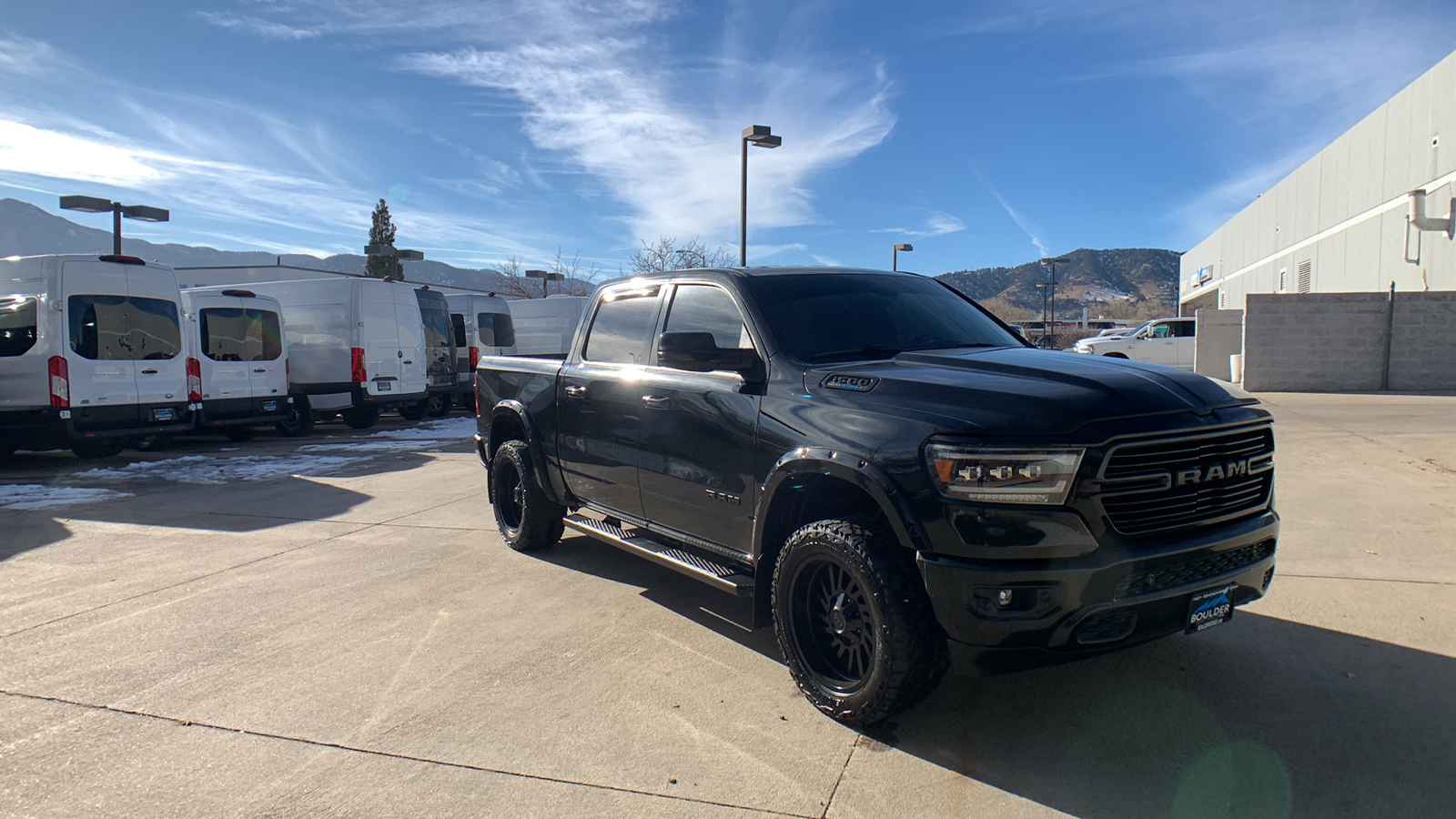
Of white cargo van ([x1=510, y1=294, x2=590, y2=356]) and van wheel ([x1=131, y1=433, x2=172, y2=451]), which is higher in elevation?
white cargo van ([x1=510, y1=294, x2=590, y2=356])

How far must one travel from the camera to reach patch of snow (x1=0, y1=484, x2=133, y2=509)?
8438mm

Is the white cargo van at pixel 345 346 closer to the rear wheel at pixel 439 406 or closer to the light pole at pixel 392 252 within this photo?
the rear wheel at pixel 439 406

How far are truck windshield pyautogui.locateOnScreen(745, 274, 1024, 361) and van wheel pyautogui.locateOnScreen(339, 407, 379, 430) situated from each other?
522 inches

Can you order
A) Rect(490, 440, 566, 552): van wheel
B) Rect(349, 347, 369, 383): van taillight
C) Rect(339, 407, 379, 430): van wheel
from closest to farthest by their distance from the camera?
1. Rect(490, 440, 566, 552): van wheel
2. Rect(349, 347, 369, 383): van taillight
3. Rect(339, 407, 379, 430): van wheel

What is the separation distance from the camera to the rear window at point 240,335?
1332 centimetres

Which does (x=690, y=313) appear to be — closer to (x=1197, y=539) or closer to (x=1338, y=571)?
(x=1197, y=539)

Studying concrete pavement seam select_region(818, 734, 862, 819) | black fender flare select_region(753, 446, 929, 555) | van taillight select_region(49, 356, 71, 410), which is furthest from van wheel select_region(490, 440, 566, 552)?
van taillight select_region(49, 356, 71, 410)

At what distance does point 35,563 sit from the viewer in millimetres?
6125

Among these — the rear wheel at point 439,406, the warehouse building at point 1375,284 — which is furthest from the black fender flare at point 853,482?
the warehouse building at point 1375,284

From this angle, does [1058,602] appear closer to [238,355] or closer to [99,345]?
[99,345]

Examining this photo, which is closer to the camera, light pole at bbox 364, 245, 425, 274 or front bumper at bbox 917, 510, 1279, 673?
front bumper at bbox 917, 510, 1279, 673

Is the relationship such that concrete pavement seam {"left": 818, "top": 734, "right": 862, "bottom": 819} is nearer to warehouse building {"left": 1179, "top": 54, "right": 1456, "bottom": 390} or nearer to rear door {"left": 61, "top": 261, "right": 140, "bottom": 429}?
rear door {"left": 61, "top": 261, "right": 140, "bottom": 429}

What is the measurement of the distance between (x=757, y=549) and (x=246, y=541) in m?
4.89

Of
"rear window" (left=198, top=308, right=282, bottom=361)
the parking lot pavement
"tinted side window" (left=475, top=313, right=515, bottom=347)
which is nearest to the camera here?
the parking lot pavement
